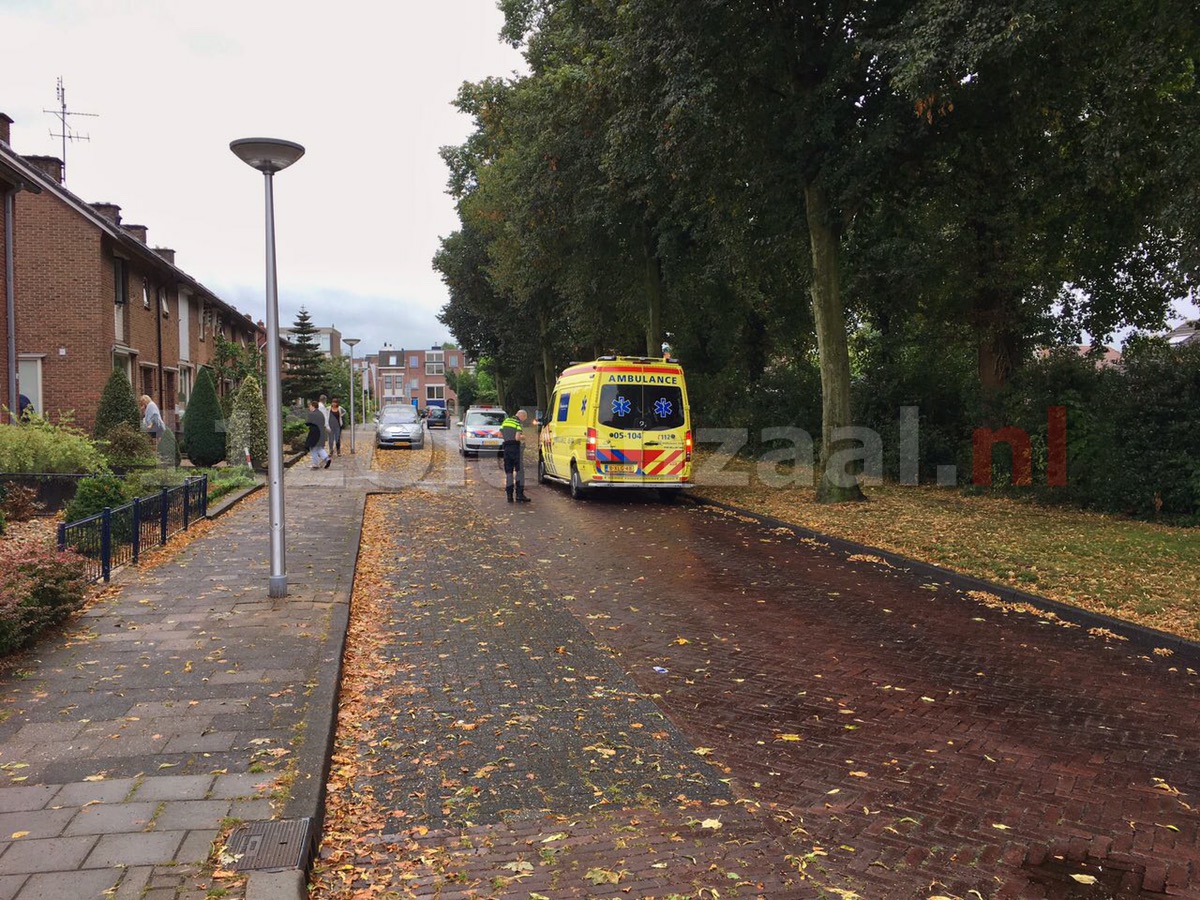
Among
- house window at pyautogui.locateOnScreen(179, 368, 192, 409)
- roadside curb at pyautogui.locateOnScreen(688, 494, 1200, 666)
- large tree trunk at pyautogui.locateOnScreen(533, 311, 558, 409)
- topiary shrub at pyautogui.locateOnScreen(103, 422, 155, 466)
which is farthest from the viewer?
large tree trunk at pyautogui.locateOnScreen(533, 311, 558, 409)

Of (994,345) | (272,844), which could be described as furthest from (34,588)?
(994,345)

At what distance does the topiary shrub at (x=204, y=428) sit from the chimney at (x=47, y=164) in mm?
7069

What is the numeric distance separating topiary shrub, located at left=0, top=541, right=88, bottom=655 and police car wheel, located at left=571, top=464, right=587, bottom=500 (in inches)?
408

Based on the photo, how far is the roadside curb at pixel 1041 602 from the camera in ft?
22.5

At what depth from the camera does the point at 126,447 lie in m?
16.5

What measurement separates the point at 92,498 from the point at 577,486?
9029 mm

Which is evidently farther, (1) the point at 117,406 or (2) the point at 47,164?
(2) the point at 47,164

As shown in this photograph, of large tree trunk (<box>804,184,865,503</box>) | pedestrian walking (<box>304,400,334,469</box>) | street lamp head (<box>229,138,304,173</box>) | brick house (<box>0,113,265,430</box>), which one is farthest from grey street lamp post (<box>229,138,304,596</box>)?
pedestrian walking (<box>304,400,334,469</box>)

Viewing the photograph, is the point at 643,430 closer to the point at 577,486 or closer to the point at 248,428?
the point at 577,486

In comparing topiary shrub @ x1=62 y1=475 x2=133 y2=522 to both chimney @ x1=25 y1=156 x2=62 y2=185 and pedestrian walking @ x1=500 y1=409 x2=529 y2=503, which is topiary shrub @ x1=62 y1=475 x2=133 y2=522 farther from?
A: chimney @ x1=25 y1=156 x2=62 y2=185

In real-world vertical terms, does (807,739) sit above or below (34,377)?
below

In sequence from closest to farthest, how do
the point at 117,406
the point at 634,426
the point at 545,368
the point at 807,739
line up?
Result: the point at 807,739
the point at 634,426
the point at 117,406
the point at 545,368

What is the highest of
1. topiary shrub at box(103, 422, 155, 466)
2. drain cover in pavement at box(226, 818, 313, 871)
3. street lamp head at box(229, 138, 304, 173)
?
street lamp head at box(229, 138, 304, 173)

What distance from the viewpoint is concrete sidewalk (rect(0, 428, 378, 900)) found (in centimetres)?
333
